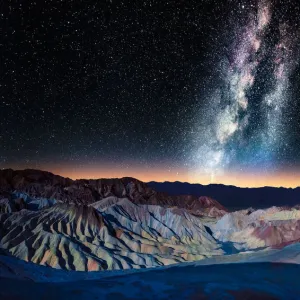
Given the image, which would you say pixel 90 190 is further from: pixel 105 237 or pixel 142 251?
pixel 142 251

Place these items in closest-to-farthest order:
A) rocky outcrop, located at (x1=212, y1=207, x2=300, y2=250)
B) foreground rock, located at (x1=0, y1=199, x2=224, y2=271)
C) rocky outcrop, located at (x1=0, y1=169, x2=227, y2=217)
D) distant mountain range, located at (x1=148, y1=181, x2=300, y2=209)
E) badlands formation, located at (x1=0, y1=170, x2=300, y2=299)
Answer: badlands formation, located at (x1=0, y1=170, x2=300, y2=299) → foreground rock, located at (x1=0, y1=199, x2=224, y2=271) → rocky outcrop, located at (x1=212, y1=207, x2=300, y2=250) → rocky outcrop, located at (x1=0, y1=169, x2=227, y2=217) → distant mountain range, located at (x1=148, y1=181, x2=300, y2=209)

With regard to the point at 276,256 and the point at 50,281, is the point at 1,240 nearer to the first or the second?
the point at 50,281

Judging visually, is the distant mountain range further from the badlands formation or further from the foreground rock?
the foreground rock

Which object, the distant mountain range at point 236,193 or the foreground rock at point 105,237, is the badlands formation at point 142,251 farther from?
the distant mountain range at point 236,193

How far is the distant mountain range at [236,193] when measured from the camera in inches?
7308

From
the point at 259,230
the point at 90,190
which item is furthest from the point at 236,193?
the point at 259,230

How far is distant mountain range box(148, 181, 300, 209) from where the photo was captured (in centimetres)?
18562

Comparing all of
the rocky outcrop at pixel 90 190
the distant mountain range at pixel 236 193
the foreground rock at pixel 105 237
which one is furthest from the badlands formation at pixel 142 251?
the distant mountain range at pixel 236 193

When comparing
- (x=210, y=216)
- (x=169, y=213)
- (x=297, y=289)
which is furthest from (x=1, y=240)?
(x=210, y=216)

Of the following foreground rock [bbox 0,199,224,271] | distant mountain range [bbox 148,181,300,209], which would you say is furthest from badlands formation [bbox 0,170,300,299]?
distant mountain range [bbox 148,181,300,209]

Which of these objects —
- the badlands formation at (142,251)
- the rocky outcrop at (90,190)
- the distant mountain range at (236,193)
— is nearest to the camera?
the badlands formation at (142,251)

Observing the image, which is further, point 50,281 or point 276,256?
point 276,256

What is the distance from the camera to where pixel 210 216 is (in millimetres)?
129875

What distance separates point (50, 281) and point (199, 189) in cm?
15322
